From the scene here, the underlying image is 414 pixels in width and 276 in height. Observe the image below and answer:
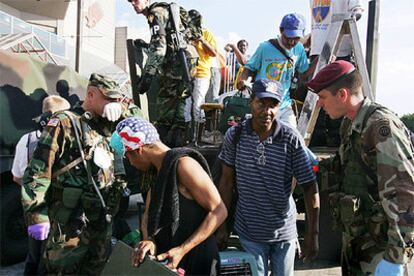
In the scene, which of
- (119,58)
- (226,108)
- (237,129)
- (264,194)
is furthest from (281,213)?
(119,58)

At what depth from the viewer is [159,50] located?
4.60m

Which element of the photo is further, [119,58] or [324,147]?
[119,58]

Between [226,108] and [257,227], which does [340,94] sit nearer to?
[257,227]

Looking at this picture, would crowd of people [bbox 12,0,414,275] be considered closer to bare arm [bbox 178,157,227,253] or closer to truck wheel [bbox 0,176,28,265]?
bare arm [bbox 178,157,227,253]

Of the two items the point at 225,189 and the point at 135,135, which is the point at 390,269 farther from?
the point at 135,135

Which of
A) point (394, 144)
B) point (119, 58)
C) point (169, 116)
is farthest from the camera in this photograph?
point (119, 58)

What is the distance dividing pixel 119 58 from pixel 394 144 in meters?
33.2

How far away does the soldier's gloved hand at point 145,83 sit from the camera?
4766mm

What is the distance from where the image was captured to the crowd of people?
2223 millimetres

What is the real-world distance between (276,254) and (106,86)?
1.72m

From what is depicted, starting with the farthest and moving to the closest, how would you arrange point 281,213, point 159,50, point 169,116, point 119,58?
point 119,58 < point 169,116 < point 159,50 < point 281,213

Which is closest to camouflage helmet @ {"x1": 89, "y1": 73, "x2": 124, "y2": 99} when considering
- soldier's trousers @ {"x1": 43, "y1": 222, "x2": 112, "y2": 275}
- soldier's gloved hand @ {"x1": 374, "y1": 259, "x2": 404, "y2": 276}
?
soldier's trousers @ {"x1": 43, "y1": 222, "x2": 112, "y2": 275}

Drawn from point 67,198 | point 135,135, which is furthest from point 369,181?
point 67,198

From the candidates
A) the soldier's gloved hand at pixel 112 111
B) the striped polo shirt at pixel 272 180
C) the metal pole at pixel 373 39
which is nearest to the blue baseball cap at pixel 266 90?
the striped polo shirt at pixel 272 180
